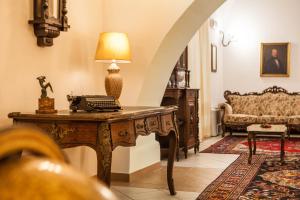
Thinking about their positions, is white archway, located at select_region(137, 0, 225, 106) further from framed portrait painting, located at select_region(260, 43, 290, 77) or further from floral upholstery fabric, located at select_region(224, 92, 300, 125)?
framed portrait painting, located at select_region(260, 43, 290, 77)

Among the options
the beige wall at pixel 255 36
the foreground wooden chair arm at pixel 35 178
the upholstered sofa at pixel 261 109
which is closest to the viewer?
the foreground wooden chair arm at pixel 35 178

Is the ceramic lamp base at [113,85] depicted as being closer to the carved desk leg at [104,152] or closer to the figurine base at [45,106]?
the figurine base at [45,106]

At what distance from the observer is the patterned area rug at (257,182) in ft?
13.7

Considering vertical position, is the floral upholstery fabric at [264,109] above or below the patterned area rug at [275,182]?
above

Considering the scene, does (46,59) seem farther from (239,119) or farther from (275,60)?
(275,60)

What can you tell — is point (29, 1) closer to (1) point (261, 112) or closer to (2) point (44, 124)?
(2) point (44, 124)

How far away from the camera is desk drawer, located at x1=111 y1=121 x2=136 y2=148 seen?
307 cm

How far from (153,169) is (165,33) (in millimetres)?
1730

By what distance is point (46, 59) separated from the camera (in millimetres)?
3766

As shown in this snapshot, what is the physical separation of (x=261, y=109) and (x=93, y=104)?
7.85m

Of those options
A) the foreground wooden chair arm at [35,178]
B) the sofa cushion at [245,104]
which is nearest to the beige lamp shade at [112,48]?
the foreground wooden chair arm at [35,178]

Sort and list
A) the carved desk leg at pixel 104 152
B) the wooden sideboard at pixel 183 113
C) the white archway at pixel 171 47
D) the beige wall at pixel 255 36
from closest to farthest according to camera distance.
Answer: the carved desk leg at pixel 104 152, the white archway at pixel 171 47, the wooden sideboard at pixel 183 113, the beige wall at pixel 255 36

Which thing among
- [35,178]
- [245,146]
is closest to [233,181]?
[245,146]

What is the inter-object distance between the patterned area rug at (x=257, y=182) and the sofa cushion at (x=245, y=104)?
428 centimetres
